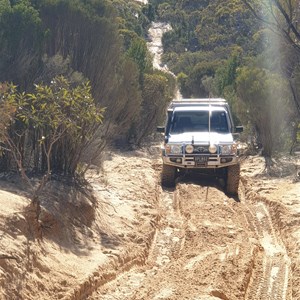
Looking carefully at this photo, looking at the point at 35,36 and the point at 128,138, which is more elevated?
the point at 35,36

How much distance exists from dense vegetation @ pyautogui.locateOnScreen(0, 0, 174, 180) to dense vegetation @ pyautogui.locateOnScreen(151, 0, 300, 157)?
4186 mm

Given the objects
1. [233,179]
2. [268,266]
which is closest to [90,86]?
[268,266]

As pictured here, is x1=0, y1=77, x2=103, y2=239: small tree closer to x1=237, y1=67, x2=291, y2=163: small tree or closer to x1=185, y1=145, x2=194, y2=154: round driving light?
x1=185, y1=145, x2=194, y2=154: round driving light

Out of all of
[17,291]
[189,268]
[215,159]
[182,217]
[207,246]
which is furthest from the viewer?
[215,159]

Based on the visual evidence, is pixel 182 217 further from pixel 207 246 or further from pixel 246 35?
pixel 246 35

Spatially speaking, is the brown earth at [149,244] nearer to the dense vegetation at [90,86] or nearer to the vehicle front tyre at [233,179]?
the vehicle front tyre at [233,179]

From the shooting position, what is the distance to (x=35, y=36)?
17.5 metres

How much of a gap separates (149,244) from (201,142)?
5298 mm

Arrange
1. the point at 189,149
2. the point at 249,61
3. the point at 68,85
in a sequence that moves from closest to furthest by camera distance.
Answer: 1. the point at 68,85
2. the point at 189,149
3. the point at 249,61

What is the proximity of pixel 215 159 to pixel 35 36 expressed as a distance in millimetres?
6008

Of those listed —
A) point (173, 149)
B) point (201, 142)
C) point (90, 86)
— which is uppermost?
point (90, 86)

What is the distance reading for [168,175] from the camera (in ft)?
52.9

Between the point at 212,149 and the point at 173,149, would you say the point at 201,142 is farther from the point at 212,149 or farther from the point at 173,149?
the point at 173,149

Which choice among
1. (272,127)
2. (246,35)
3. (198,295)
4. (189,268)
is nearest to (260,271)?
(189,268)
